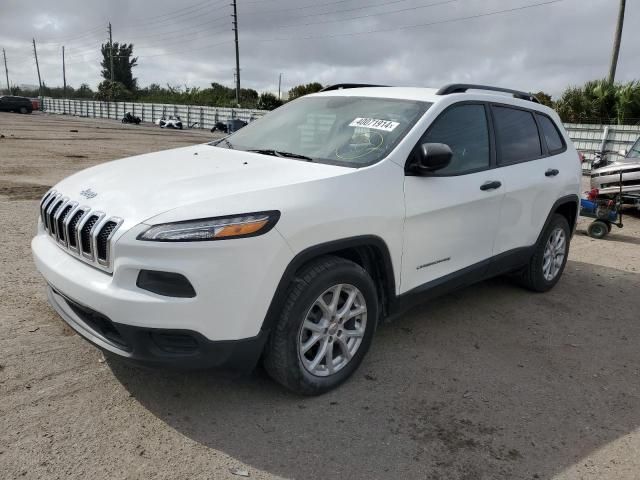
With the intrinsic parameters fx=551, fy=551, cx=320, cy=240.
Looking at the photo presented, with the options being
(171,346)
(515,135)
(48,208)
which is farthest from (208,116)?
(171,346)

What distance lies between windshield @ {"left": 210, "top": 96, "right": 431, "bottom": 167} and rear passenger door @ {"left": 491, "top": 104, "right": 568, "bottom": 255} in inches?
41.2

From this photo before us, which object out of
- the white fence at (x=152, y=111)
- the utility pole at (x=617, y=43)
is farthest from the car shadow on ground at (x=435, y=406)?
the white fence at (x=152, y=111)

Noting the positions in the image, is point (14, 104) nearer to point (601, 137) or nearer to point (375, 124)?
point (601, 137)

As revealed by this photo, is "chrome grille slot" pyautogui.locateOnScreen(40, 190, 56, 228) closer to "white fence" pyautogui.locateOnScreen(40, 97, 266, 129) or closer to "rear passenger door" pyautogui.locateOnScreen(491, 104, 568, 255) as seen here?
"rear passenger door" pyautogui.locateOnScreen(491, 104, 568, 255)

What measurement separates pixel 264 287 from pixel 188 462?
877 millimetres

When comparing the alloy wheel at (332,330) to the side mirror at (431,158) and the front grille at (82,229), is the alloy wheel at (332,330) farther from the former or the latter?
the front grille at (82,229)

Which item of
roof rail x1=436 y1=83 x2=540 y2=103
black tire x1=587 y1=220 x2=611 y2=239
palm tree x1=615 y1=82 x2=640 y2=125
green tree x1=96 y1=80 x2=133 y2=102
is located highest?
green tree x1=96 y1=80 x2=133 y2=102

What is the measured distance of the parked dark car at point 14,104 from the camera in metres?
49.3

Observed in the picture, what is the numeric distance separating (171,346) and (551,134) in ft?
13.5

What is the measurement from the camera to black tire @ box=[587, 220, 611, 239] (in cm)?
815

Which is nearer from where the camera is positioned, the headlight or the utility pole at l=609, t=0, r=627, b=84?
the headlight

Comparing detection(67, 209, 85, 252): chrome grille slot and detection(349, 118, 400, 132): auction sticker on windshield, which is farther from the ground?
detection(349, 118, 400, 132): auction sticker on windshield

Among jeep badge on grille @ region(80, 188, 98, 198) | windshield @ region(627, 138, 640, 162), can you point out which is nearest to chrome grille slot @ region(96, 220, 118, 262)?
jeep badge on grille @ region(80, 188, 98, 198)

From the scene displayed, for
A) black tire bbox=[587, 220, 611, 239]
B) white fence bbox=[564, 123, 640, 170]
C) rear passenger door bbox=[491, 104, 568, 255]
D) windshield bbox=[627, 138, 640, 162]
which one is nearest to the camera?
rear passenger door bbox=[491, 104, 568, 255]
